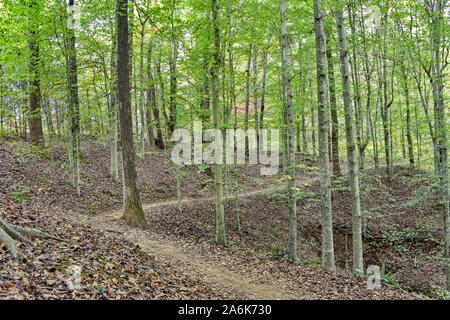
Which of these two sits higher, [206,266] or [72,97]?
[72,97]

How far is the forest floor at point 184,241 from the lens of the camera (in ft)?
13.3

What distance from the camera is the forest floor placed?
407 centimetres

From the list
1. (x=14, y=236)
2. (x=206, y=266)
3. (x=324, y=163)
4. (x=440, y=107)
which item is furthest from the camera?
(x=440, y=107)

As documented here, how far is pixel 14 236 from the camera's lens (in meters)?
4.11

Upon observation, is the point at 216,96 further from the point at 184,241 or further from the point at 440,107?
the point at 440,107

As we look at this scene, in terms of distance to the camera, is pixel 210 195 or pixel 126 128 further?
pixel 210 195

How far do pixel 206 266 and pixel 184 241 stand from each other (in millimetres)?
2243

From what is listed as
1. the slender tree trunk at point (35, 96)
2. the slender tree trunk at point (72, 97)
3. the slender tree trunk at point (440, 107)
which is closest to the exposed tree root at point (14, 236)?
the slender tree trunk at point (72, 97)

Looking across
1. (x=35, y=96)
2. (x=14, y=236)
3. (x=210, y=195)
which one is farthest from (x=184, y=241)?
(x=35, y=96)

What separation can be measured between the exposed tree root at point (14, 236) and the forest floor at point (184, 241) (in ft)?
0.32

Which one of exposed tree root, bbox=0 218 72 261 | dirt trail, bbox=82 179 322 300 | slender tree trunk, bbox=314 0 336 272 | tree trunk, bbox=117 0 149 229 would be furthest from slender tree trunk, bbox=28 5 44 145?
slender tree trunk, bbox=314 0 336 272
